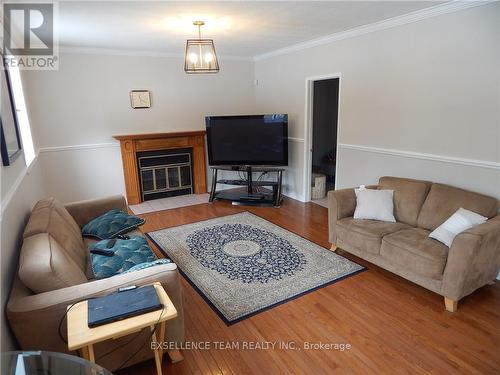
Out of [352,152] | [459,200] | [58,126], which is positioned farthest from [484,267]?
[58,126]

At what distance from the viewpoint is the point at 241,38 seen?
4152 millimetres

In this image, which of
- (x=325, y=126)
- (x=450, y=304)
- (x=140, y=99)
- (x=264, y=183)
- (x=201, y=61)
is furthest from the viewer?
(x=325, y=126)

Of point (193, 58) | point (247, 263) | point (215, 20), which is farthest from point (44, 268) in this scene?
point (215, 20)

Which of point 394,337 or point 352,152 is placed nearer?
point 394,337

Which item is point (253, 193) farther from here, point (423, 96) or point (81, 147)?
point (423, 96)

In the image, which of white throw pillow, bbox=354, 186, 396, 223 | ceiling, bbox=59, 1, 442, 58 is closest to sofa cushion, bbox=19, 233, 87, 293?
ceiling, bbox=59, 1, 442, 58

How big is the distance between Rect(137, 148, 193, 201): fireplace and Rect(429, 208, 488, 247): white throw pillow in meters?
4.16

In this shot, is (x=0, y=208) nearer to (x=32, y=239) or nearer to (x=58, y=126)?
(x=32, y=239)

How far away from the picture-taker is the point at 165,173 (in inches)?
219

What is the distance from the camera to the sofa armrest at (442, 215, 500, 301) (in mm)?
2260

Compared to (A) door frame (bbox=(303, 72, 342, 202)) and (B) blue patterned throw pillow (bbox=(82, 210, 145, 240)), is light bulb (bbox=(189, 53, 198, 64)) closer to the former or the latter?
(B) blue patterned throw pillow (bbox=(82, 210, 145, 240))

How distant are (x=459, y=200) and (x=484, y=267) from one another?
642 mm

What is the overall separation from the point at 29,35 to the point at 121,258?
303 centimetres

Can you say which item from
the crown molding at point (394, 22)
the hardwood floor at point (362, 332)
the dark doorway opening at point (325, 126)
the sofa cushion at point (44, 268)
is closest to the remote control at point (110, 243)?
the sofa cushion at point (44, 268)
